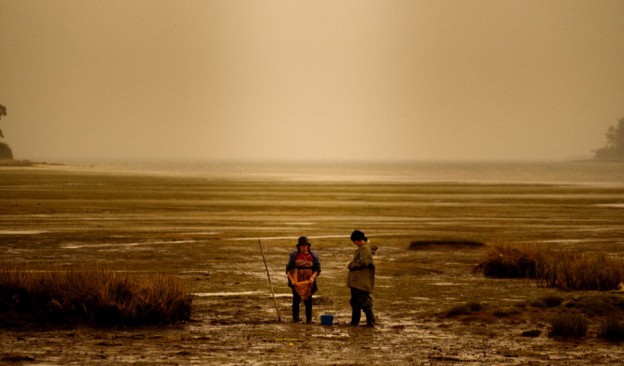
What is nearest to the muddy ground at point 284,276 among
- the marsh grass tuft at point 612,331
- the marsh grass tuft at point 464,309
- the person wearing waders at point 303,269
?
the marsh grass tuft at point 464,309

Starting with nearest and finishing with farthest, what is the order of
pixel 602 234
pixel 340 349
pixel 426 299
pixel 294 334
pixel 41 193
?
pixel 340 349 → pixel 294 334 → pixel 426 299 → pixel 602 234 → pixel 41 193

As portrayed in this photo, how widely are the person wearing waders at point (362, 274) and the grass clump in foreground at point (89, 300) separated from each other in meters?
3.73

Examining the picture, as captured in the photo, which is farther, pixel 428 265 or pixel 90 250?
pixel 90 250

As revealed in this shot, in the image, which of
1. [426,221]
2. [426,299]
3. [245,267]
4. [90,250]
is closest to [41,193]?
[426,221]

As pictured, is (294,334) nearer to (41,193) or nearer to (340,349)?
(340,349)

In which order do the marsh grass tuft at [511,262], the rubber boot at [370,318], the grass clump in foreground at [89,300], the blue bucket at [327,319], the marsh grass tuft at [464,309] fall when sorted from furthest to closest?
the marsh grass tuft at [511,262], the marsh grass tuft at [464,309], the rubber boot at [370,318], the blue bucket at [327,319], the grass clump in foreground at [89,300]

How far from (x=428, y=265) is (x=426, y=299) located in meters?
9.01

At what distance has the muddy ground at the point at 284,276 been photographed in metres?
17.8

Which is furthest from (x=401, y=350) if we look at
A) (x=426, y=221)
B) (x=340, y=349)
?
(x=426, y=221)

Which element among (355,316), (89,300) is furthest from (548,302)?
(89,300)

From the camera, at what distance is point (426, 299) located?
83.9 feet

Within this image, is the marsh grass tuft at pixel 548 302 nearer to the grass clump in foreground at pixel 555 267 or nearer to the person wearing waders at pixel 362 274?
the grass clump in foreground at pixel 555 267

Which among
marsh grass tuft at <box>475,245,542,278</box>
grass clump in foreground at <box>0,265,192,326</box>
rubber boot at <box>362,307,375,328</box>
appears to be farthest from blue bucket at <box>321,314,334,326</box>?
marsh grass tuft at <box>475,245,542,278</box>

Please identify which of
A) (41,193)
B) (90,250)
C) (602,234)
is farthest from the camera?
(41,193)
